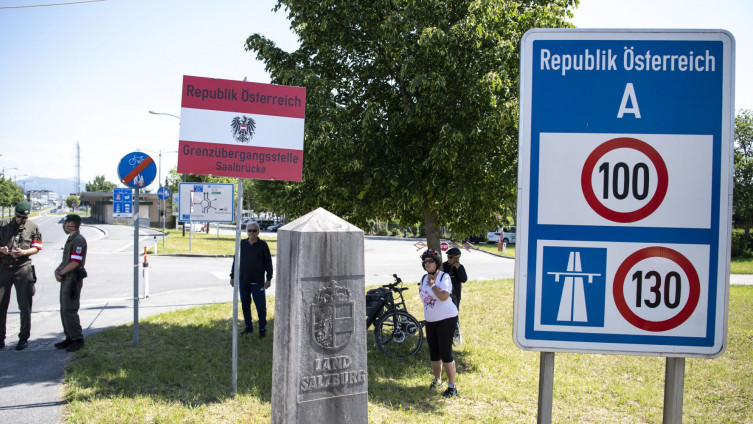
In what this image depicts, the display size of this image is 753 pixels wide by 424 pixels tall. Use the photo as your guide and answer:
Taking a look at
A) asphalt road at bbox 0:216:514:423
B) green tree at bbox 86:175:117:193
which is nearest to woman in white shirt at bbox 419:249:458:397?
asphalt road at bbox 0:216:514:423

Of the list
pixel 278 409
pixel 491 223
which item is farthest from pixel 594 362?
pixel 278 409

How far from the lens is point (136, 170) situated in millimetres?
7734

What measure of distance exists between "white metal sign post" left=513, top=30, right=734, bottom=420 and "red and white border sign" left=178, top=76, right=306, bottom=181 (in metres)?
4.26

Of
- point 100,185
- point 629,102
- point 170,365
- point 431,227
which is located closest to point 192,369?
point 170,365

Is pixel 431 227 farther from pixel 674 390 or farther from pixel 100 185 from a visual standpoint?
pixel 100 185

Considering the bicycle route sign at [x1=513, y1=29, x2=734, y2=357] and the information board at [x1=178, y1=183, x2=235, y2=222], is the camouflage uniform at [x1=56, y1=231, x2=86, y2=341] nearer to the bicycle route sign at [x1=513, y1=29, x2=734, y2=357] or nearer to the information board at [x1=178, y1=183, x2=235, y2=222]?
the bicycle route sign at [x1=513, y1=29, x2=734, y2=357]

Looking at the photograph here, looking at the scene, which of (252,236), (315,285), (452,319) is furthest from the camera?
(252,236)

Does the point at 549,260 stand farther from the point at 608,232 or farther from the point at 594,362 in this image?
the point at 594,362

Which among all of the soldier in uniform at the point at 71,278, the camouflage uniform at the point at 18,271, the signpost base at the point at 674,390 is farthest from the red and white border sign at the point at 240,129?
the signpost base at the point at 674,390

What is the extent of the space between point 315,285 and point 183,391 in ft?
10.8

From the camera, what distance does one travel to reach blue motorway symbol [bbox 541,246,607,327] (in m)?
1.74

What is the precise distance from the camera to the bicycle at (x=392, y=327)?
7.75 metres

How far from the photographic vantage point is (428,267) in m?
6.03

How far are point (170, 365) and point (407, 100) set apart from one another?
16.4ft
